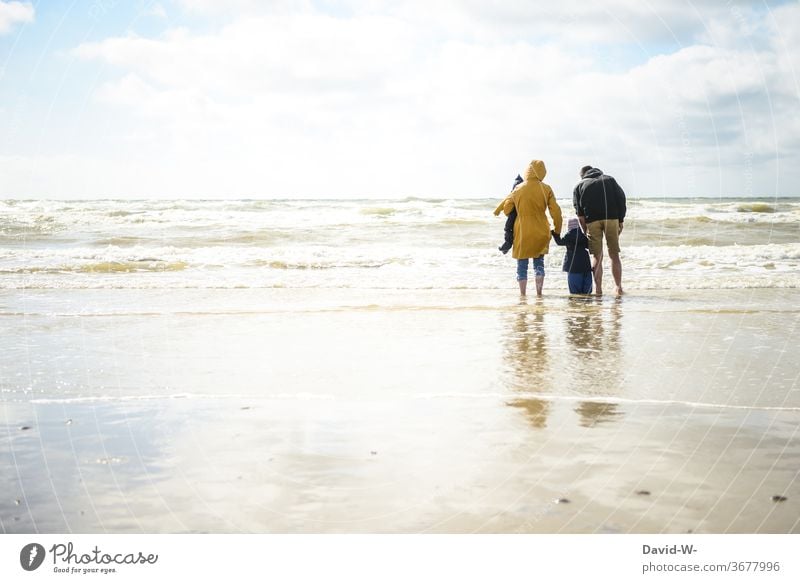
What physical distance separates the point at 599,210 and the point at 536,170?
112cm

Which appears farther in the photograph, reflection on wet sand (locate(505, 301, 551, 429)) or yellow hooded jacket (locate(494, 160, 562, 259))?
yellow hooded jacket (locate(494, 160, 562, 259))

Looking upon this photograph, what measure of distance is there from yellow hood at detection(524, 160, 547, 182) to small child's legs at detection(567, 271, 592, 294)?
59.0 inches

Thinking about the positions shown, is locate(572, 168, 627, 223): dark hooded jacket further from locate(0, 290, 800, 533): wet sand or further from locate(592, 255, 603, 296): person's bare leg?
locate(0, 290, 800, 533): wet sand

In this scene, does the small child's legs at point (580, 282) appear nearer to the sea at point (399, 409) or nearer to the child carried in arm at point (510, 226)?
the sea at point (399, 409)

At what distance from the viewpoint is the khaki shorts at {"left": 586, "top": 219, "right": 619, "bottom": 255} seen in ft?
33.9

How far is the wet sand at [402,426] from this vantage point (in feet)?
9.57

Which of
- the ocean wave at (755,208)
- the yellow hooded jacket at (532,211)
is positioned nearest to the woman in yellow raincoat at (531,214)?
the yellow hooded jacket at (532,211)

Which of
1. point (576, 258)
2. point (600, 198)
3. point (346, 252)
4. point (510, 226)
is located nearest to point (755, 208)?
point (346, 252)

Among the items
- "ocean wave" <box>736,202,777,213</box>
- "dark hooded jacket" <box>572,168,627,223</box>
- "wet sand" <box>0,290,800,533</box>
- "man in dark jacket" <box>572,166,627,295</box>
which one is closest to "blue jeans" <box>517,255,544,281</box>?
"man in dark jacket" <box>572,166,627,295</box>

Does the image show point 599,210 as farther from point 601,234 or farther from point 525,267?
point 525,267

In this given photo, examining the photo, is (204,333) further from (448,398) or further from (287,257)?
(287,257)

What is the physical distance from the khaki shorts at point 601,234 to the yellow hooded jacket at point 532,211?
63 cm

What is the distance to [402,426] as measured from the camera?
405 centimetres

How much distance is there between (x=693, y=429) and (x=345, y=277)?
32.3 feet
